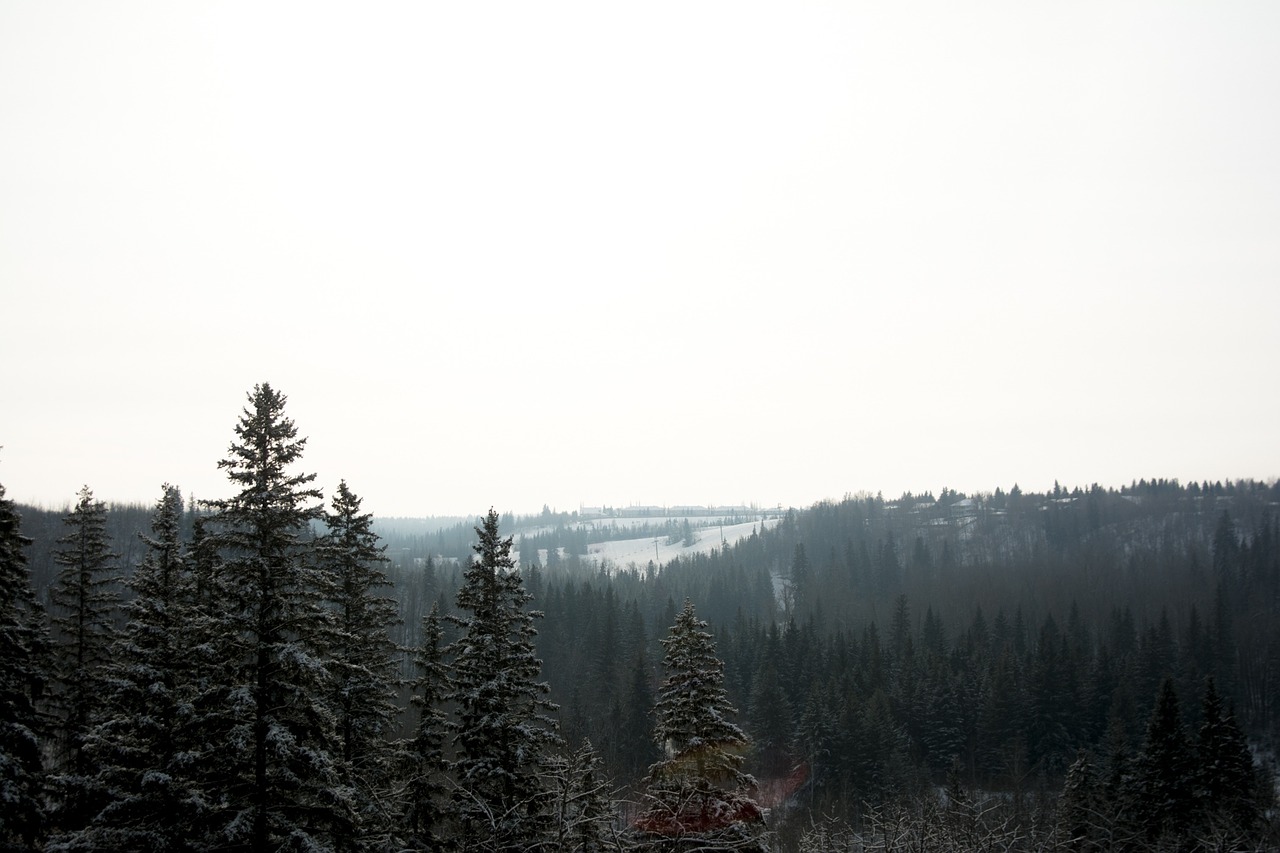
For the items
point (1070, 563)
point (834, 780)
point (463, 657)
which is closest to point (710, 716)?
point (463, 657)

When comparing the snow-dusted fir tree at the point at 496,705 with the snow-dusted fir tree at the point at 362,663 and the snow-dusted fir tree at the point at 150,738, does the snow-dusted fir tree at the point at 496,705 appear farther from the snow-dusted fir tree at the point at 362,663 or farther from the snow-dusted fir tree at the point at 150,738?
the snow-dusted fir tree at the point at 150,738

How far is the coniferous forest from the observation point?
49.0 feet

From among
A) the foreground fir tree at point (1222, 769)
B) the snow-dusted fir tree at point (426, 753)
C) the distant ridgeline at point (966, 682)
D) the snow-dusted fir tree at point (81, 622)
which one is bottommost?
the distant ridgeline at point (966, 682)

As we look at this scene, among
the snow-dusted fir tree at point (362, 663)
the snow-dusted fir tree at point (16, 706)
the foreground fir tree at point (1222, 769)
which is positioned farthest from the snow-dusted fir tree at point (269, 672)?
the foreground fir tree at point (1222, 769)

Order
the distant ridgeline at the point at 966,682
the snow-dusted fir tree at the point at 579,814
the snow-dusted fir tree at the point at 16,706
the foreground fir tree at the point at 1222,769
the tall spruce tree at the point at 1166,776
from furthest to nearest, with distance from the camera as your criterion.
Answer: the distant ridgeline at the point at 966,682, the tall spruce tree at the point at 1166,776, the foreground fir tree at the point at 1222,769, the snow-dusted fir tree at the point at 16,706, the snow-dusted fir tree at the point at 579,814

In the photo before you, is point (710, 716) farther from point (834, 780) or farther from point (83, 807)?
point (834, 780)

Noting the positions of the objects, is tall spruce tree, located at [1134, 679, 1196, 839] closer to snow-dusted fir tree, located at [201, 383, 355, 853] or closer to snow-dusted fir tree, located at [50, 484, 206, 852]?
snow-dusted fir tree, located at [201, 383, 355, 853]

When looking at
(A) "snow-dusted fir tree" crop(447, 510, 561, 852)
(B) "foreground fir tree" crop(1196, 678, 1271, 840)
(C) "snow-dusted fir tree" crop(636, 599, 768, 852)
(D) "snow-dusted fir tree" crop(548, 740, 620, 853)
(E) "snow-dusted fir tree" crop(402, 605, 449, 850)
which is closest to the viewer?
(D) "snow-dusted fir tree" crop(548, 740, 620, 853)

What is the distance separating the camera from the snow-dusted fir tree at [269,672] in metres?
14.2

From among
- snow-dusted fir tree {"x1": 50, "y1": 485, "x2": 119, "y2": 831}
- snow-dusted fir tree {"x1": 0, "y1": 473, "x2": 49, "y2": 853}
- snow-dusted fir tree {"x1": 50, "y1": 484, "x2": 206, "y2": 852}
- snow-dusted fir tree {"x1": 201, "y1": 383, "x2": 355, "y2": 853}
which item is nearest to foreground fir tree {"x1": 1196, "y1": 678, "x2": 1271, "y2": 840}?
snow-dusted fir tree {"x1": 201, "y1": 383, "x2": 355, "y2": 853}

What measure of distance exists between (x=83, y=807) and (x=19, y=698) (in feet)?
10.2

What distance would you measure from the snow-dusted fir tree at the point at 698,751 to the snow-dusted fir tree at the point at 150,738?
1001 cm

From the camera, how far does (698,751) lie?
20.5 meters

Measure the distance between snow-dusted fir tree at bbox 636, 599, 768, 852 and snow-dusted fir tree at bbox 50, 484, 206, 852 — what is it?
10.0 m
